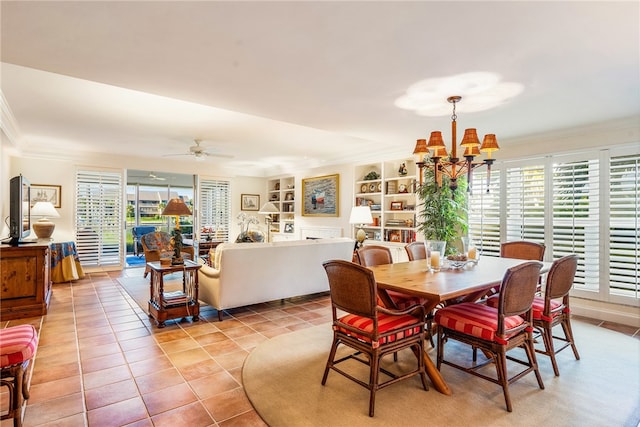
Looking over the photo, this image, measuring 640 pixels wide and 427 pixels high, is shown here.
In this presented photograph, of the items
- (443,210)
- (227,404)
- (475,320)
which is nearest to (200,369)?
(227,404)

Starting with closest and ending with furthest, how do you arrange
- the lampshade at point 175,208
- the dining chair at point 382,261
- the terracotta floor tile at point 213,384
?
1. the terracotta floor tile at point 213,384
2. the dining chair at point 382,261
3. the lampshade at point 175,208

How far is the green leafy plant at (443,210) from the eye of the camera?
15.9 feet

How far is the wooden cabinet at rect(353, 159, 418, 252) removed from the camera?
595 centimetres

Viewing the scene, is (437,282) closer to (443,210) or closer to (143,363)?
(143,363)

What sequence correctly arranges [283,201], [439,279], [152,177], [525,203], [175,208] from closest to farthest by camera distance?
[439,279]
[175,208]
[525,203]
[283,201]
[152,177]

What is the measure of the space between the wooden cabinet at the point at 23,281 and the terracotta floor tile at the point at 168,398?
2759 mm

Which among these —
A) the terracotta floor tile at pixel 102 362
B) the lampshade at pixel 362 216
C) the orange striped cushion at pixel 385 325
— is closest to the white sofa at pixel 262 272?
the lampshade at pixel 362 216

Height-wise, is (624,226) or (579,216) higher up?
(579,216)

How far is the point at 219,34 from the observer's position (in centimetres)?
199

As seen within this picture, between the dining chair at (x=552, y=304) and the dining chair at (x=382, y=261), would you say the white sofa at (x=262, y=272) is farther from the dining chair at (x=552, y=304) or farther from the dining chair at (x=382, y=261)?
the dining chair at (x=552, y=304)

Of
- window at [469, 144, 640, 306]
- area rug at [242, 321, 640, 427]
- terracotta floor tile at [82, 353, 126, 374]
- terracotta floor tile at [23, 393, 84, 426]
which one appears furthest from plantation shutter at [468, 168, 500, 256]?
terracotta floor tile at [23, 393, 84, 426]

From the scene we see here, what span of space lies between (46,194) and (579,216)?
343 inches

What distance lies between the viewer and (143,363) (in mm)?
2750

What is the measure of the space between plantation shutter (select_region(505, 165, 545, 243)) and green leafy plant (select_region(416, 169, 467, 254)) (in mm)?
601
